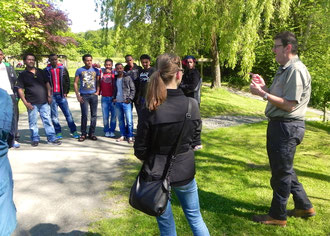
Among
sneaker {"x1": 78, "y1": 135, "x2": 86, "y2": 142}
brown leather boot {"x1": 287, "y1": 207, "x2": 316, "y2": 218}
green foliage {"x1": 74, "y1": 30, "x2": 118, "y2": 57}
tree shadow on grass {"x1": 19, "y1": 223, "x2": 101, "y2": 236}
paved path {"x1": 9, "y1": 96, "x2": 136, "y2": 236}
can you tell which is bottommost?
tree shadow on grass {"x1": 19, "y1": 223, "x2": 101, "y2": 236}

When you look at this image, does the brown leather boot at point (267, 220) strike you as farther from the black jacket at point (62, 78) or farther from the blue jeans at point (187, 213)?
the black jacket at point (62, 78)

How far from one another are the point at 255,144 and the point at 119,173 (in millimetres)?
3795

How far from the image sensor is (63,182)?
4418 millimetres

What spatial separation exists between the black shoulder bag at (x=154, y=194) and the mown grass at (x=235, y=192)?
114 centimetres

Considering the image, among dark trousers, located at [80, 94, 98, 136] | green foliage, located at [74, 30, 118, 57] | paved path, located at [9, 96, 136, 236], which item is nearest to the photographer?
paved path, located at [9, 96, 136, 236]

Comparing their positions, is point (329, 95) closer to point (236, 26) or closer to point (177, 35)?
point (236, 26)

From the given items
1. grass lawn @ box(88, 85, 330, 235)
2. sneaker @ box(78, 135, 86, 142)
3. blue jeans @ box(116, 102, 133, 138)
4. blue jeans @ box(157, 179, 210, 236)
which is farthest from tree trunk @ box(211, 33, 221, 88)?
blue jeans @ box(157, 179, 210, 236)

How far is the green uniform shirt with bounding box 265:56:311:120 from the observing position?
2.82 meters

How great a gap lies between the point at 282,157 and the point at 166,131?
1.61 meters

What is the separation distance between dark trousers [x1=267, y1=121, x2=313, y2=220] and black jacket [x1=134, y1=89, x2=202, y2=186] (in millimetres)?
1250

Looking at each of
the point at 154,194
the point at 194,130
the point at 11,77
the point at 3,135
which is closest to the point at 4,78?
the point at 11,77

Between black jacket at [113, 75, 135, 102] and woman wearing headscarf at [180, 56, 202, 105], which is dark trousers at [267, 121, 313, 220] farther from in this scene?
black jacket at [113, 75, 135, 102]

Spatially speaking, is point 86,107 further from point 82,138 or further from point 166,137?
point 166,137

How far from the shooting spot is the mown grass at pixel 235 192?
3.19 m
